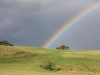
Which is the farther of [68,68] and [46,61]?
[46,61]

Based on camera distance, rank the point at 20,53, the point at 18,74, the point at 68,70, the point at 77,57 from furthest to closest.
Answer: the point at 20,53
the point at 77,57
the point at 68,70
the point at 18,74

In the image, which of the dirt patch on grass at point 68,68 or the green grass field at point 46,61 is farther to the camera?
the green grass field at point 46,61

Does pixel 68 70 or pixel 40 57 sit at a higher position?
pixel 40 57

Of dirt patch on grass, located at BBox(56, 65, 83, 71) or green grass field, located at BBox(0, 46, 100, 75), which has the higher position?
green grass field, located at BBox(0, 46, 100, 75)

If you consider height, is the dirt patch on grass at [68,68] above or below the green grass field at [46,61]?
below

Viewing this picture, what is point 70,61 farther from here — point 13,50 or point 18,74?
point 18,74

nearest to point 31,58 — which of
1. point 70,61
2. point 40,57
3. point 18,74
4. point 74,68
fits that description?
point 40,57

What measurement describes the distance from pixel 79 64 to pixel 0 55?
874 inches

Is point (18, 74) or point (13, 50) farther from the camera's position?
point (13, 50)

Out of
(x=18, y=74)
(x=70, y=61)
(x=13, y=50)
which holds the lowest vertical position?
(x=18, y=74)

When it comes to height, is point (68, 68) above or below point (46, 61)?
below

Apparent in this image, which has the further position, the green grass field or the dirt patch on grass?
the green grass field

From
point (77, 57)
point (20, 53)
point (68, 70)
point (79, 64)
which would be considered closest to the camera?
point (68, 70)

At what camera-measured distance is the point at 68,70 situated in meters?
44.3
